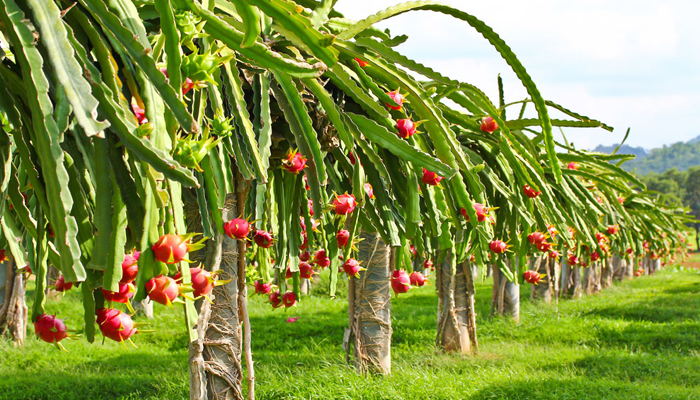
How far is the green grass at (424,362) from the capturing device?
4719 millimetres

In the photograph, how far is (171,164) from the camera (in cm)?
82

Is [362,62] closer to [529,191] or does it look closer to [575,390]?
[529,191]

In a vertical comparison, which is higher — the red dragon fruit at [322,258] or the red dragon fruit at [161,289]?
the red dragon fruit at [161,289]

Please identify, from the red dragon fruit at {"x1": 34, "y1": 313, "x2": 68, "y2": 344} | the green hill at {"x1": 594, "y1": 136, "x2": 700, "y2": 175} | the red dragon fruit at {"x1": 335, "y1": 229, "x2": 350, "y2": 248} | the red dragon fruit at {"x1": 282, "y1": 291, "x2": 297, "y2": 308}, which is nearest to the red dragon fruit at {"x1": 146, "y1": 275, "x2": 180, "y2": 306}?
the red dragon fruit at {"x1": 34, "y1": 313, "x2": 68, "y2": 344}

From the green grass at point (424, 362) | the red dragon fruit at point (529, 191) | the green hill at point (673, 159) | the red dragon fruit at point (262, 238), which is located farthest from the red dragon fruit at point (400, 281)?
the green hill at point (673, 159)

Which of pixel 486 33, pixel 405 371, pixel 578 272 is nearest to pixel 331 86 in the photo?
pixel 486 33

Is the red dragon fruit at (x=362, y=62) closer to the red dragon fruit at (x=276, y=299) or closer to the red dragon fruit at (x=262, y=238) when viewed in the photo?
the red dragon fruit at (x=262, y=238)

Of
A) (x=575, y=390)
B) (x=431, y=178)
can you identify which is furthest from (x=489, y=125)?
(x=575, y=390)

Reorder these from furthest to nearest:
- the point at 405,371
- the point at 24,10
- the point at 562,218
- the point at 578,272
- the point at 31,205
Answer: the point at 578,272, the point at 405,371, the point at 562,218, the point at 31,205, the point at 24,10

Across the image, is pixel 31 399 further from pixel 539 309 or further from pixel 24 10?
pixel 539 309

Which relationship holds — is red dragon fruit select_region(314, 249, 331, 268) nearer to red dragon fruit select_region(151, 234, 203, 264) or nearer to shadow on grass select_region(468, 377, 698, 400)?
red dragon fruit select_region(151, 234, 203, 264)

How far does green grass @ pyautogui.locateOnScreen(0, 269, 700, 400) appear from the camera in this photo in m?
4.72

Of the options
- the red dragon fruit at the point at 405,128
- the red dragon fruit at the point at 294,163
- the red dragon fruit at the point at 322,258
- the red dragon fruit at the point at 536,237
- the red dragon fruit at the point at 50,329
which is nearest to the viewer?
the red dragon fruit at the point at 50,329

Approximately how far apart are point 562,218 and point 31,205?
2.08m
